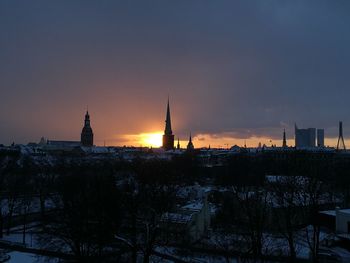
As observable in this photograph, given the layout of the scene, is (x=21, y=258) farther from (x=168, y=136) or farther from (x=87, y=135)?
(x=87, y=135)

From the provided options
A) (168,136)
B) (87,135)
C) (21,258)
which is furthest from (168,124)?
(21,258)

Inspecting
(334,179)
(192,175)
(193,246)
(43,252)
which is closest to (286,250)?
(193,246)

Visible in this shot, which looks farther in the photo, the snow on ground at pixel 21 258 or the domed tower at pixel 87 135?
the domed tower at pixel 87 135

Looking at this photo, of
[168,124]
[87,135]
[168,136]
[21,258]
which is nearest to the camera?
[21,258]

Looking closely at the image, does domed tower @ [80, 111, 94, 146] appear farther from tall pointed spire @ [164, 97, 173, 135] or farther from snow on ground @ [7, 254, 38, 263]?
snow on ground @ [7, 254, 38, 263]

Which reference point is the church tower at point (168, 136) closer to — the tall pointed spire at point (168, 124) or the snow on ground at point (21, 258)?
the tall pointed spire at point (168, 124)

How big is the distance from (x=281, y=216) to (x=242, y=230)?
21.5ft

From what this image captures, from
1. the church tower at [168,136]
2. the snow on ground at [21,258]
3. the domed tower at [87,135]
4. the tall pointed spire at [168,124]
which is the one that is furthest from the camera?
the domed tower at [87,135]

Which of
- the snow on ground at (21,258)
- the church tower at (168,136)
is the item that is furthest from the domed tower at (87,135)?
the snow on ground at (21,258)

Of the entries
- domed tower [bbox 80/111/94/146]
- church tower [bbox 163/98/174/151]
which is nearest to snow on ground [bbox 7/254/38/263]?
church tower [bbox 163/98/174/151]

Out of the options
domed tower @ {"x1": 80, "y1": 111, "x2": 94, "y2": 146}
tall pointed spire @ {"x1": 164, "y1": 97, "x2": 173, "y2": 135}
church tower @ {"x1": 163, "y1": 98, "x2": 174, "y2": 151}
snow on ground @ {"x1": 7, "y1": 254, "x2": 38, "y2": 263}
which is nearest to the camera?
snow on ground @ {"x1": 7, "y1": 254, "x2": 38, "y2": 263}

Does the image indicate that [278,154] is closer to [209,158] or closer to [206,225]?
[209,158]

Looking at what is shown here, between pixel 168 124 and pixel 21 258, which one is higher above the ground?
pixel 168 124

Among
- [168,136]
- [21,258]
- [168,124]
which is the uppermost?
[168,124]
